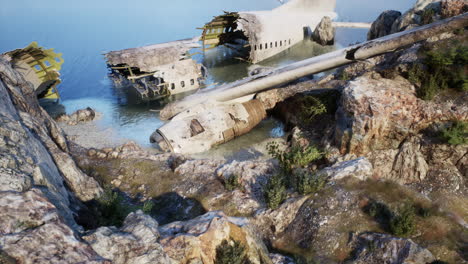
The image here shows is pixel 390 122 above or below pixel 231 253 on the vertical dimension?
above

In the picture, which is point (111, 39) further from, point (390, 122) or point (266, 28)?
point (390, 122)

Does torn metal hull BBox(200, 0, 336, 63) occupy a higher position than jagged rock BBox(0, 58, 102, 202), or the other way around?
torn metal hull BBox(200, 0, 336, 63)

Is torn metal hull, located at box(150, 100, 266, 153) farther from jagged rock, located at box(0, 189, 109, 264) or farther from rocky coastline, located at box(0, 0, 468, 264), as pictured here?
jagged rock, located at box(0, 189, 109, 264)

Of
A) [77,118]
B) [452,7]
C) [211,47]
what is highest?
[452,7]

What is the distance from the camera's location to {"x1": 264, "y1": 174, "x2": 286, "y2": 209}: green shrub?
13555 mm

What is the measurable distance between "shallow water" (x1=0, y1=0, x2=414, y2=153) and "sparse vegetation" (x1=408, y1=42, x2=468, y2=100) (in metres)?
11.6

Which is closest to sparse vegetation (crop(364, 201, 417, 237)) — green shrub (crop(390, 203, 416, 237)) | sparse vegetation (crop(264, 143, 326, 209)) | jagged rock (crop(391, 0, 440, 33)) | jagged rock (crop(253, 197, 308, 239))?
green shrub (crop(390, 203, 416, 237))

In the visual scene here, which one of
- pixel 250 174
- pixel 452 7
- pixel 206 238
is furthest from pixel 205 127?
pixel 452 7

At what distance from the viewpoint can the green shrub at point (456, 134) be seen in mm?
15461

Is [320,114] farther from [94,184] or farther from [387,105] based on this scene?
[94,184]

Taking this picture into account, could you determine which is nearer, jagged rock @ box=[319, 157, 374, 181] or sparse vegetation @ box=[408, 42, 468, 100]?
jagged rock @ box=[319, 157, 374, 181]

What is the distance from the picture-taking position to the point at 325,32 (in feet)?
162

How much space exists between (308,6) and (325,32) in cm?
674

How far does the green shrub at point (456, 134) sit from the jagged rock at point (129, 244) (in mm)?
15431
